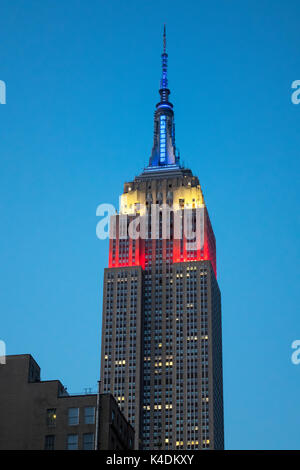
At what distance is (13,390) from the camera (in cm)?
13500

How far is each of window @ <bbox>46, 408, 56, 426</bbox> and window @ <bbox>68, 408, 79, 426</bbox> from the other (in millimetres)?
2083

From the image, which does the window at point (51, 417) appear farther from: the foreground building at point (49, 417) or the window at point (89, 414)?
the window at point (89, 414)

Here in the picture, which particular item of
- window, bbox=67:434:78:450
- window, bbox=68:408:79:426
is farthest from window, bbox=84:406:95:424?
window, bbox=67:434:78:450

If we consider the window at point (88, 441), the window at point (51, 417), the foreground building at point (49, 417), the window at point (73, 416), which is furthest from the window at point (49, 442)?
the window at point (88, 441)

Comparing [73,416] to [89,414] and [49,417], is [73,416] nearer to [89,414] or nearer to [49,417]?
[89,414]

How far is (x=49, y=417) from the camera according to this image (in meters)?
132

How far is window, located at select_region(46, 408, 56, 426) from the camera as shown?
5193 inches

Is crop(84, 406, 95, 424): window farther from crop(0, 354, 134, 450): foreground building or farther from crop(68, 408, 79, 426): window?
crop(68, 408, 79, 426): window

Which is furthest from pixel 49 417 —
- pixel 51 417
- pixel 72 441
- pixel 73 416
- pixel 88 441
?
pixel 88 441

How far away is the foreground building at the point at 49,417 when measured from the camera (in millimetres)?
130375
